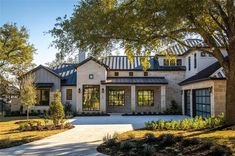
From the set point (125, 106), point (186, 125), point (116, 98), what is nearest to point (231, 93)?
point (186, 125)

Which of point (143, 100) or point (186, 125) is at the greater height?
point (143, 100)

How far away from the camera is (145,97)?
35.8m

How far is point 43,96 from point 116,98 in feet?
25.2

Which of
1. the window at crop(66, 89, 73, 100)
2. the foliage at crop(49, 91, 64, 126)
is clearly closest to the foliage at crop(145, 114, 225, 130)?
the foliage at crop(49, 91, 64, 126)

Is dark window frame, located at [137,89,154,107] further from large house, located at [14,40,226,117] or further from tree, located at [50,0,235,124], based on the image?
tree, located at [50,0,235,124]

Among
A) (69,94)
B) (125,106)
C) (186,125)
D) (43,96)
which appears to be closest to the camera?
(186,125)

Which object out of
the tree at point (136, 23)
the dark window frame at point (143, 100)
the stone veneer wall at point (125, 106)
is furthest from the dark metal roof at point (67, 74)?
the tree at point (136, 23)

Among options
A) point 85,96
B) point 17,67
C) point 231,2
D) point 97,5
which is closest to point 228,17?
point 231,2

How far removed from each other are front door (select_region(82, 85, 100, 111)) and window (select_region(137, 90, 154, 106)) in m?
4.62

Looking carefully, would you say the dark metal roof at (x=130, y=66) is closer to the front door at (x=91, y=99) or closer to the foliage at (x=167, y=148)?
the front door at (x=91, y=99)

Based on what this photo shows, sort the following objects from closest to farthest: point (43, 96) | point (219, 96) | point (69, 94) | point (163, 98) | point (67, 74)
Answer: point (219, 96)
point (163, 98)
point (69, 94)
point (43, 96)
point (67, 74)

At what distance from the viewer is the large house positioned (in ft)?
110

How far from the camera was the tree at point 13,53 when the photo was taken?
38.2m

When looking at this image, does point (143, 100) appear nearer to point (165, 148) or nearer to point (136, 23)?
point (136, 23)
